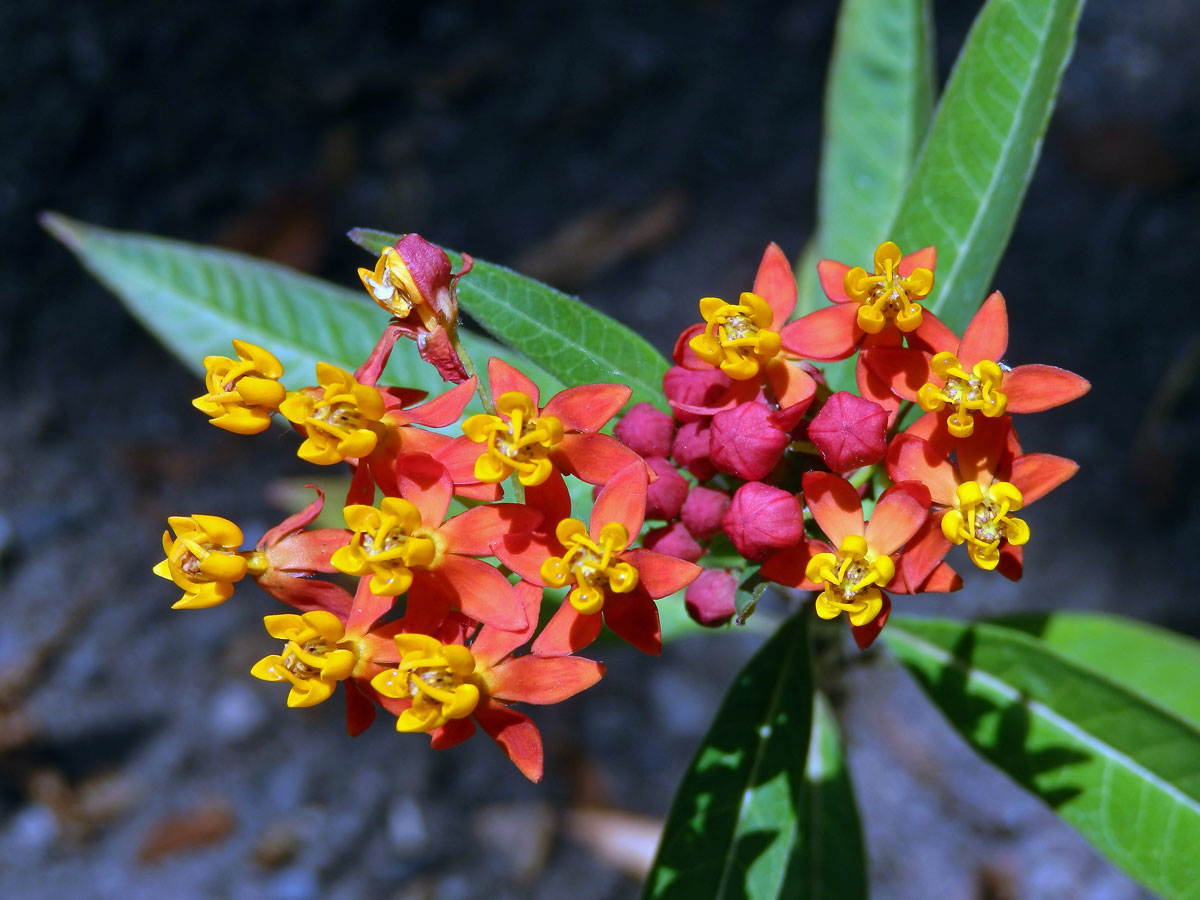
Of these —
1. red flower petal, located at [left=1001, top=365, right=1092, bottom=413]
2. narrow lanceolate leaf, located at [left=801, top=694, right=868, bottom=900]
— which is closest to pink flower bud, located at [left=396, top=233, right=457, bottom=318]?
red flower petal, located at [left=1001, top=365, right=1092, bottom=413]

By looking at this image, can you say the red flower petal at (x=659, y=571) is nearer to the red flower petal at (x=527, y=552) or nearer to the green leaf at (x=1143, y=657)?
the red flower petal at (x=527, y=552)

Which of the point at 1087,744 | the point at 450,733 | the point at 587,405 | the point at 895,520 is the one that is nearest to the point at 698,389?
the point at 587,405

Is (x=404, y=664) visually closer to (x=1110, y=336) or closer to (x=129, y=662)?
(x=129, y=662)

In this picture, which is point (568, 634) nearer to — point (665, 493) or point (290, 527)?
point (665, 493)

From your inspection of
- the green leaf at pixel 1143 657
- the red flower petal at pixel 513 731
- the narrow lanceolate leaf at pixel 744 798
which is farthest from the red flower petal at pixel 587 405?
the green leaf at pixel 1143 657

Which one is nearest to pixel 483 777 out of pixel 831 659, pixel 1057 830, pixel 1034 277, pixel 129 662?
pixel 129 662
